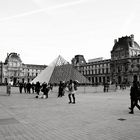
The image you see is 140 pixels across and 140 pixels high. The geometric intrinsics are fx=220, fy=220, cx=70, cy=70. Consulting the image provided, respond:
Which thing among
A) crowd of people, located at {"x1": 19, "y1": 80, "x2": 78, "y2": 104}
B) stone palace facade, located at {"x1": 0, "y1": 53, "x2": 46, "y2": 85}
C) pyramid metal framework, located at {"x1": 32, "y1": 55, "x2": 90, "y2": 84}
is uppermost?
stone palace facade, located at {"x1": 0, "y1": 53, "x2": 46, "y2": 85}

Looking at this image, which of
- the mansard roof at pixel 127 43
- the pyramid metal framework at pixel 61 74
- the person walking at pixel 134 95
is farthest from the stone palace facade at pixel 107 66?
the person walking at pixel 134 95

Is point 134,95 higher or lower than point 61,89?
higher

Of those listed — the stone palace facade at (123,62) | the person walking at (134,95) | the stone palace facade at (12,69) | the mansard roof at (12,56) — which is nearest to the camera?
the person walking at (134,95)

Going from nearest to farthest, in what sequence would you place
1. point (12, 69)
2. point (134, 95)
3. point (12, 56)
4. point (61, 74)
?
point (134, 95) < point (61, 74) < point (12, 56) < point (12, 69)

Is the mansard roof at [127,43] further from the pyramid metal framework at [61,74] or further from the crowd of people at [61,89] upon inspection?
the crowd of people at [61,89]

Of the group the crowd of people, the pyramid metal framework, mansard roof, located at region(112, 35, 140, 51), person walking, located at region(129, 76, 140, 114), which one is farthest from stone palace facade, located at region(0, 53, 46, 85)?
person walking, located at region(129, 76, 140, 114)

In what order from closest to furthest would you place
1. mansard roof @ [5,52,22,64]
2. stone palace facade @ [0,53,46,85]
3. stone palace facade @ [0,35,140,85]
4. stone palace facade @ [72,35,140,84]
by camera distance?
stone palace facade @ [72,35,140,84] → stone palace facade @ [0,35,140,85] → mansard roof @ [5,52,22,64] → stone palace facade @ [0,53,46,85]

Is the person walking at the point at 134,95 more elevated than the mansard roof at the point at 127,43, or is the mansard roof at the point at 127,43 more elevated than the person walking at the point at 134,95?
the mansard roof at the point at 127,43

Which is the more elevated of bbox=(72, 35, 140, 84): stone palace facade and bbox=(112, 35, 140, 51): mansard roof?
bbox=(112, 35, 140, 51): mansard roof

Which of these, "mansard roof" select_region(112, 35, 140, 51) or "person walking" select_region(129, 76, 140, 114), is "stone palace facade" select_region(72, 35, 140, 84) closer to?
"mansard roof" select_region(112, 35, 140, 51)

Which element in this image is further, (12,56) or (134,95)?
(12,56)

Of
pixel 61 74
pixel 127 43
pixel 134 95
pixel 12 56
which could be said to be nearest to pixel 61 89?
pixel 134 95

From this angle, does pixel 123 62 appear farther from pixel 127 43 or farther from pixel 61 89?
pixel 61 89

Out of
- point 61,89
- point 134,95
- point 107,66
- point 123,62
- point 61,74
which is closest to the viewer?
point 134,95
